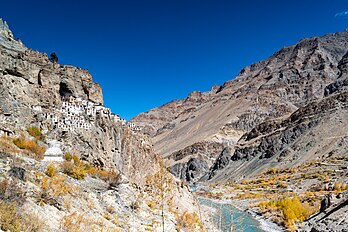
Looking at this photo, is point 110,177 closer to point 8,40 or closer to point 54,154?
point 54,154

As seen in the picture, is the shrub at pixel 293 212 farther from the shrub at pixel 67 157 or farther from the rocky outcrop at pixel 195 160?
the rocky outcrop at pixel 195 160

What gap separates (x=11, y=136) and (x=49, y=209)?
22.2 feet

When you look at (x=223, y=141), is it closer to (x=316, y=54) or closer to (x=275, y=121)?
(x=275, y=121)

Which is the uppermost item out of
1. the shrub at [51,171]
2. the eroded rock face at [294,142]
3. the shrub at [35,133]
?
the eroded rock face at [294,142]

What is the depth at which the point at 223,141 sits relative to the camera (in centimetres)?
11012

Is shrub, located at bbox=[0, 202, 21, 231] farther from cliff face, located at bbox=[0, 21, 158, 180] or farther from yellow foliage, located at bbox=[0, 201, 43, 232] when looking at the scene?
cliff face, located at bbox=[0, 21, 158, 180]

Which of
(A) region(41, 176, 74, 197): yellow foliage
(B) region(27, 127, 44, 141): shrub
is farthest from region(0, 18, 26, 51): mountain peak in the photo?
(A) region(41, 176, 74, 197): yellow foliage

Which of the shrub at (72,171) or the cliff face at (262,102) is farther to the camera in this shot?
the cliff face at (262,102)

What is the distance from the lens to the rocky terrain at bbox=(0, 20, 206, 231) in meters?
8.33

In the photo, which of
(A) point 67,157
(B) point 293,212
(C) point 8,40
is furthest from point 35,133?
(B) point 293,212

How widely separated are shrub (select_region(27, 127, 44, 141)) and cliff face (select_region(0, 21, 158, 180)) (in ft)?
1.42

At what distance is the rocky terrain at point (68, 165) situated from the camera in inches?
328

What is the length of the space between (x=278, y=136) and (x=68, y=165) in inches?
2794

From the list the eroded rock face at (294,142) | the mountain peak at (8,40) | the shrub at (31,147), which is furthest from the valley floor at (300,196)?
the mountain peak at (8,40)
